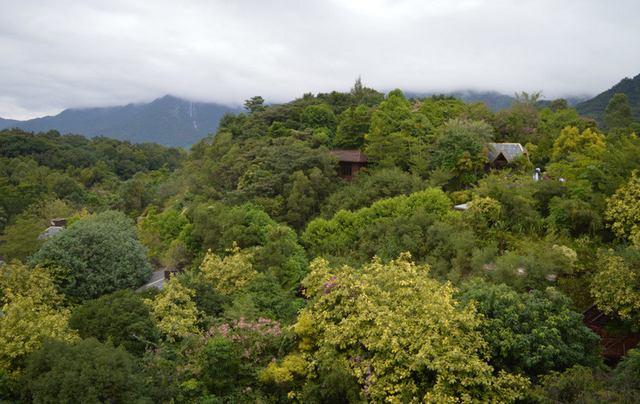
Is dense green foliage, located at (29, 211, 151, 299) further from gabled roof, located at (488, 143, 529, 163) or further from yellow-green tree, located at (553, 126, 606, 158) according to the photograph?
yellow-green tree, located at (553, 126, 606, 158)

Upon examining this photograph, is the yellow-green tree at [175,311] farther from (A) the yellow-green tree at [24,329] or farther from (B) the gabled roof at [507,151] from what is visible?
(B) the gabled roof at [507,151]

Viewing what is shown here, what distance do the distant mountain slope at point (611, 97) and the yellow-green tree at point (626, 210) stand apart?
150ft

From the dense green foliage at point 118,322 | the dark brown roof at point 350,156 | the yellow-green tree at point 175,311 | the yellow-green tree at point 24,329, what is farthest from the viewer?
the dark brown roof at point 350,156

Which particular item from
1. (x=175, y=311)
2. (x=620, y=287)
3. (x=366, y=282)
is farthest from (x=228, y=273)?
(x=620, y=287)

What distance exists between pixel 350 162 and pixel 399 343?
2313 cm

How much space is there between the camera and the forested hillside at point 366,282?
896 centimetres

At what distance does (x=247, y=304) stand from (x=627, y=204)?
14.7 meters

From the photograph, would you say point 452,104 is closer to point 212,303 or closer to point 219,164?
point 219,164

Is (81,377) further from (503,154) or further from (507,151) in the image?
(507,151)

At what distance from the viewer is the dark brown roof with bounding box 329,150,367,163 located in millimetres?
30344

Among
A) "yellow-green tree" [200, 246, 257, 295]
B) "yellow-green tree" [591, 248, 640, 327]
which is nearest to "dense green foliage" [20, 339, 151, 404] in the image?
"yellow-green tree" [200, 246, 257, 295]

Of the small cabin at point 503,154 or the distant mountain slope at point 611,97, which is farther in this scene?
the distant mountain slope at point 611,97

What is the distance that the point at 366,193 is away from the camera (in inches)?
968

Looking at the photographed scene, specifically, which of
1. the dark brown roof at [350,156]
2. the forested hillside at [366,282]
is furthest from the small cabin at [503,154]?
the dark brown roof at [350,156]
